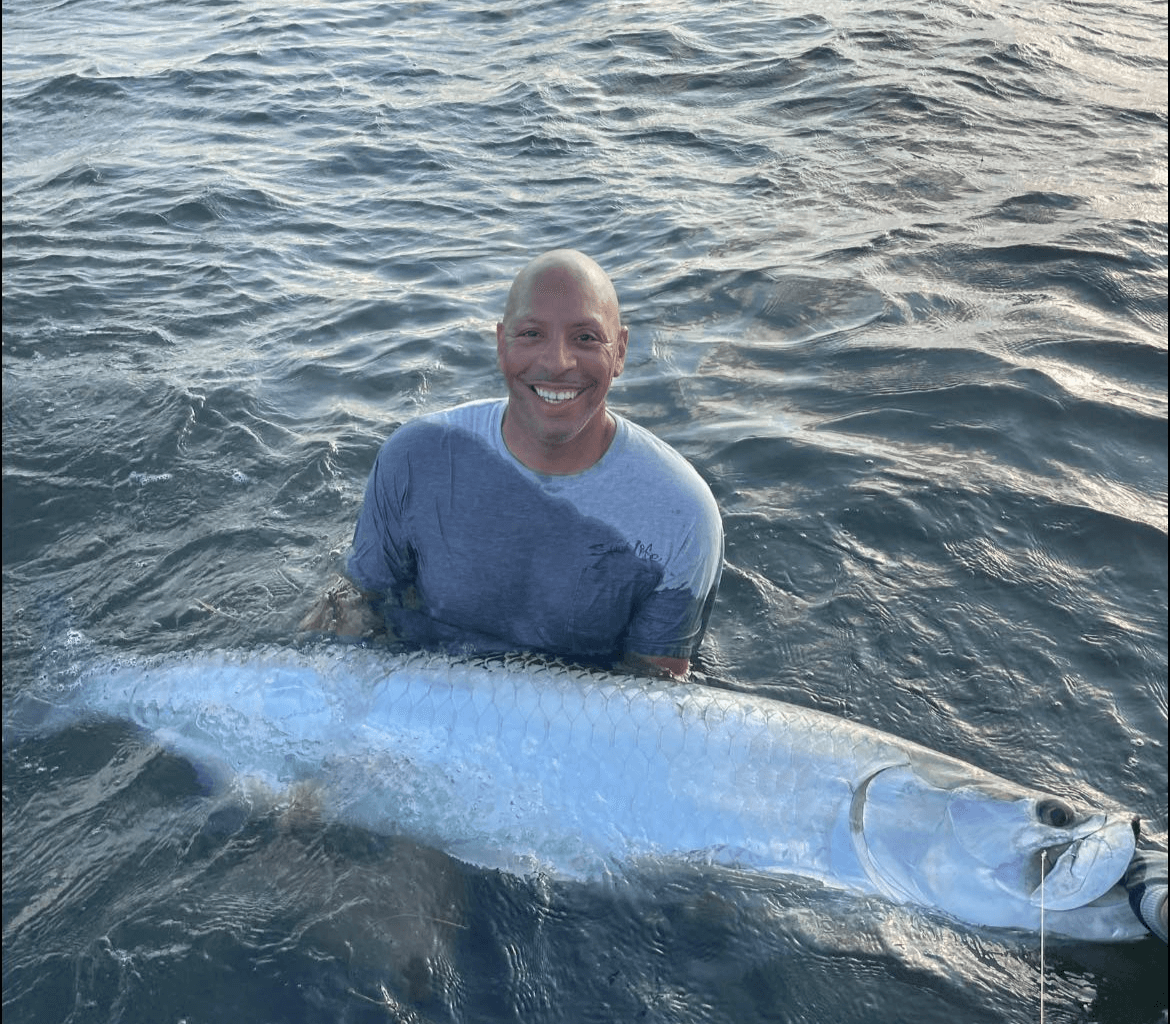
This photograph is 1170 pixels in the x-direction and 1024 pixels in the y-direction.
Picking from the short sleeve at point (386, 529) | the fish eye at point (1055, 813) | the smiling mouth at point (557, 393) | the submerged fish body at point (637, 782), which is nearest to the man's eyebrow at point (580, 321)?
the smiling mouth at point (557, 393)

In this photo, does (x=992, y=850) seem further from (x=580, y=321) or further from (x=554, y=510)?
(x=580, y=321)

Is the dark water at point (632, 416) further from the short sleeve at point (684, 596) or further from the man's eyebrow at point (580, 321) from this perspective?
the man's eyebrow at point (580, 321)

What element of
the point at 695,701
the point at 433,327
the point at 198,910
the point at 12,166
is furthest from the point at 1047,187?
the point at 12,166

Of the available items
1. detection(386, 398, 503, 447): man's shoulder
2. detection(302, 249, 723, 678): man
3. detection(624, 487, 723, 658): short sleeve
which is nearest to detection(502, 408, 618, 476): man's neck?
detection(302, 249, 723, 678): man

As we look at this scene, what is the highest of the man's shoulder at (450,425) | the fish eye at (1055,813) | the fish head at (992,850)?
the man's shoulder at (450,425)

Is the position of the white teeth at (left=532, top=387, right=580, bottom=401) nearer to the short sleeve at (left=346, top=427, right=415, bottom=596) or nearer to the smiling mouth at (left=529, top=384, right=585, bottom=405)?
the smiling mouth at (left=529, top=384, right=585, bottom=405)

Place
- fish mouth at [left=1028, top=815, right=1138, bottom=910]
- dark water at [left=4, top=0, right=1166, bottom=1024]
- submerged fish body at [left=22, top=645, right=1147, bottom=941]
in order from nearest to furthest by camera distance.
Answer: fish mouth at [left=1028, top=815, right=1138, bottom=910], submerged fish body at [left=22, top=645, right=1147, bottom=941], dark water at [left=4, top=0, right=1166, bottom=1024]

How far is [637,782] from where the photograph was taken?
386 cm

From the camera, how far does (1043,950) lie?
3.57 metres

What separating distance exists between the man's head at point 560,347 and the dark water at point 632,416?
1.65 metres

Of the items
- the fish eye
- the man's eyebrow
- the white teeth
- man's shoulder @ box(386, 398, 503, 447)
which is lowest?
the fish eye

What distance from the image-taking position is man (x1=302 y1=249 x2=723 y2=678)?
4.18 meters

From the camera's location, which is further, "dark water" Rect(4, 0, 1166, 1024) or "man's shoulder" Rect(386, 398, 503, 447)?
"man's shoulder" Rect(386, 398, 503, 447)

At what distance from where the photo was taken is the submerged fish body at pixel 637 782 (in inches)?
140
